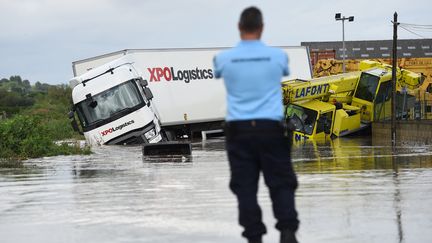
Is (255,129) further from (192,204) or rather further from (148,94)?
(148,94)

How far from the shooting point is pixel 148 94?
26.5m

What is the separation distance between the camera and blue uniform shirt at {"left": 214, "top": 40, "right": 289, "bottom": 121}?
5375 mm

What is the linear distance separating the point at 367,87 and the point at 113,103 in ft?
40.9

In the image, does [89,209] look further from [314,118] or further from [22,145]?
[314,118]

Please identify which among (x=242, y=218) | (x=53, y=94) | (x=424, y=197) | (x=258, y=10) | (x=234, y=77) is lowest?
(x=53, y=94)

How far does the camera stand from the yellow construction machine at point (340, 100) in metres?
30.1

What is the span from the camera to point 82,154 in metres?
23.2

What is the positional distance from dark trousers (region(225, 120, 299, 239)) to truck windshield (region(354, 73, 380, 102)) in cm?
2763

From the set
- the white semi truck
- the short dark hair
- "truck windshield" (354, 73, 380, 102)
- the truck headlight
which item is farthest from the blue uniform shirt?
"truck windshield" (354, 73, 380, 102)

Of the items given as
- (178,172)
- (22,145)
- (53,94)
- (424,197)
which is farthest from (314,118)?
(53,94)

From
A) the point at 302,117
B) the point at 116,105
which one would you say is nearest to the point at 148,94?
the point at 116,105

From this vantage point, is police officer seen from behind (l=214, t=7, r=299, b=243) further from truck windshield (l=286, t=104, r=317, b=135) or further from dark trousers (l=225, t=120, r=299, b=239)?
truck windshield (l=286, t=104, r=317, b=135)

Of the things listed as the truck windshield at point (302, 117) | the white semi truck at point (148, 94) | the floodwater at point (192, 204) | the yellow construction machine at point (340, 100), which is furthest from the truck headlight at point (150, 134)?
the floodwater at point (192, 204)

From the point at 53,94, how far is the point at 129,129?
2667 inches
